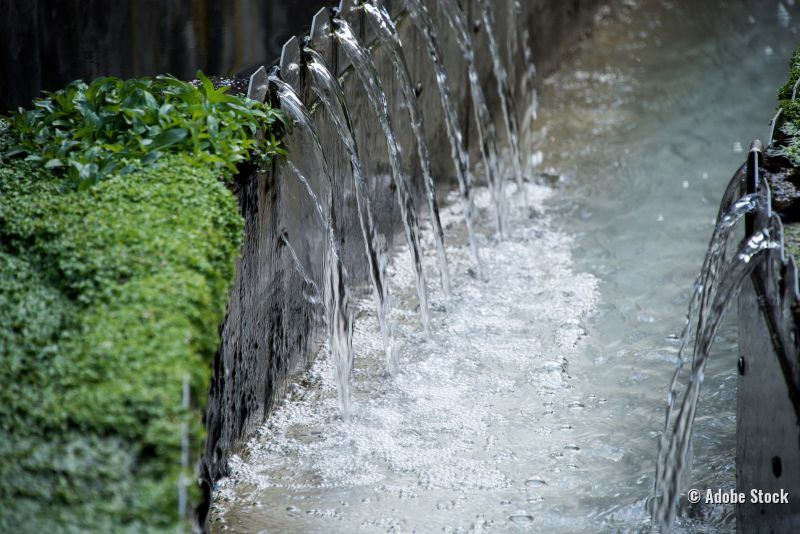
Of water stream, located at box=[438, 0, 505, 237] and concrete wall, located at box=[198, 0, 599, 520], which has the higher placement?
water stream, located at box=[438, 0, 505, 237]

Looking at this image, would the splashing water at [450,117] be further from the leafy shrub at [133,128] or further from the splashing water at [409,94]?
the leafy shrub at [133,128]

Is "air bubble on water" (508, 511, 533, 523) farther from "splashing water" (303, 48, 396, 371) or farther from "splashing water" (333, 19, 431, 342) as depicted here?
"splashing water" (333, 19, 431, 342)

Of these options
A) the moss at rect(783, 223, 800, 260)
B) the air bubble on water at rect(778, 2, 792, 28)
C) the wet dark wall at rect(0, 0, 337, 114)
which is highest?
the air bubble on water at rect(778, 2, 792, 28)

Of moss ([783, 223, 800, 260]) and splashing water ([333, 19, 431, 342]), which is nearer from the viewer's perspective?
moss ([783, 223, 800, 260])

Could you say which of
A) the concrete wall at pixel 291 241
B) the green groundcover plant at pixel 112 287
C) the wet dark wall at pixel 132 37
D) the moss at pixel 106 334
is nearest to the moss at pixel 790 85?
the concrete wall at pixel 291 241

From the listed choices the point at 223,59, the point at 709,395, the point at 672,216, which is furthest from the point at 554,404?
the point at 223,59

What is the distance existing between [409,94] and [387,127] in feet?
1.68

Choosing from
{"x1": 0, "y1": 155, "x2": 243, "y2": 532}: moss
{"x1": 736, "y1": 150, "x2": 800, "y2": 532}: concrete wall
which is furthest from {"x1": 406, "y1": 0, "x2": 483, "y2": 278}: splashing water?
{"x1": 0, "y1": 155, "x2": 243, "y2": 532}: moss

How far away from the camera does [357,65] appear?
4797 mm

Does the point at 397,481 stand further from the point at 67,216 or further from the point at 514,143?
the point at 514,143

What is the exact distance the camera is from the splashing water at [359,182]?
438 centimetres

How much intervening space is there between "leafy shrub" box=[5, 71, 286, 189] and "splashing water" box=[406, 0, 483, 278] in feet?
6.31

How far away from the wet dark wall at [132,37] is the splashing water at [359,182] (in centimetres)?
29

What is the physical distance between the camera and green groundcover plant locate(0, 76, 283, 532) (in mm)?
2412
